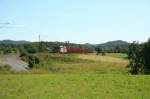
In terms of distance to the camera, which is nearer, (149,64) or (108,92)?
(108,92)

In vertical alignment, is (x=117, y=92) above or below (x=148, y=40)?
below

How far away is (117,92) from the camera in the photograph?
18609mm

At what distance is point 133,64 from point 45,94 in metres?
32.8

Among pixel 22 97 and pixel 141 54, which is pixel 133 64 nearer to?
pixel 141 54

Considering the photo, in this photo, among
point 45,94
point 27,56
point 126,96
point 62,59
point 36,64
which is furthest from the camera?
point 62,59

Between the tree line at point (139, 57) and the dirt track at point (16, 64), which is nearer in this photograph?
the tree line at point (139, 57)

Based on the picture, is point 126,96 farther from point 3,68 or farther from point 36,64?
point 36,64

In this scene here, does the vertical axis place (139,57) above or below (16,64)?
above

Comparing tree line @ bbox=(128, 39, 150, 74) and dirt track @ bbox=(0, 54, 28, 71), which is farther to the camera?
dirt track @ bbox=(0, 54, 28, 71)

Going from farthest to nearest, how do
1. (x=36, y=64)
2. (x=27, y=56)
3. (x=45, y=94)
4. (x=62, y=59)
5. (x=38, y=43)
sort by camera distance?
1. (x=38, y=43)
2. (x=62, y=59)
3. (x=27, y=56)
4. (x=36, y=64)
5. (x=45, y=94)

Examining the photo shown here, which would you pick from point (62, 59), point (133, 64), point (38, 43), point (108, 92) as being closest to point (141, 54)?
point (133, 64)

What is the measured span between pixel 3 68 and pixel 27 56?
67.0 ft

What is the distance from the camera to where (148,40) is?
5047 cm

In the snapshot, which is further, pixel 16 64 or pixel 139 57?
pixel 16 64
